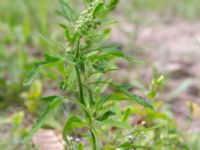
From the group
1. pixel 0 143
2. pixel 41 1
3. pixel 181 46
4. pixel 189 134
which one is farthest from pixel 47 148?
pixel 181 46

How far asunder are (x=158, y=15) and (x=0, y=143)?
3317mm

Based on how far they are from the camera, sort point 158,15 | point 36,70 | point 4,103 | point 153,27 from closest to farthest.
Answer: point 36,70 → point 4,103 → point 153,27 → point 158,15

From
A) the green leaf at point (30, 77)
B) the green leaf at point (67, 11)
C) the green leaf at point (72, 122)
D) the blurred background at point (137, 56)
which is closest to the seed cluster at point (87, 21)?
the green leaf at point (67, 11)

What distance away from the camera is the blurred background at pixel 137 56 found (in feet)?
10.2

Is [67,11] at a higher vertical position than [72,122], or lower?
higher

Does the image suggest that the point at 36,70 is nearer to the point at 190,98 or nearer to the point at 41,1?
the point at 190,98

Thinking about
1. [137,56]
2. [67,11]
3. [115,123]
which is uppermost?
[67,11]

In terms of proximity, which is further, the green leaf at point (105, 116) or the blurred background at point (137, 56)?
the blurred background at point (137, 56)

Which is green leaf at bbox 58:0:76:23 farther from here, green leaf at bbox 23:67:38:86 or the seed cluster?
green leaf at bbox 23:67:38:86

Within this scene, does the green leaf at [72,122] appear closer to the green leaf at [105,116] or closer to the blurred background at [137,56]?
the green leaf at [105,116]

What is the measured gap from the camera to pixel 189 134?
301 cm

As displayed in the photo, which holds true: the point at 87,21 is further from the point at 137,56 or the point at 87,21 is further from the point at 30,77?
the point at 137,56

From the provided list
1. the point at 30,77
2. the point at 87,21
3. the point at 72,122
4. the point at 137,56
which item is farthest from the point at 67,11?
the point at 137,56

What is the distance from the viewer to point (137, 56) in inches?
173
